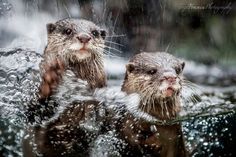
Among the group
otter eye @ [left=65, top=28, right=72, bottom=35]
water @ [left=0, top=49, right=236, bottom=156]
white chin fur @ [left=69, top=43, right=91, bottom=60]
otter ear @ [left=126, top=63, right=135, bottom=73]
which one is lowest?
water @ [left=0, top=49, right=236, bottom=156]

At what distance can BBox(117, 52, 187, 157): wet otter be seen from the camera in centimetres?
400

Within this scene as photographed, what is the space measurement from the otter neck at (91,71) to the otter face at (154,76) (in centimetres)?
25

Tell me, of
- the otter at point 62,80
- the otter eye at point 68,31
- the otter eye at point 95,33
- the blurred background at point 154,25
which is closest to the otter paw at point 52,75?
the otter at point 62,80

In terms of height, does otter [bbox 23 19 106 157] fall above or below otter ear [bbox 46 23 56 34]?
below

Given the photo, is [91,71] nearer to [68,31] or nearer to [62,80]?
[68,31]

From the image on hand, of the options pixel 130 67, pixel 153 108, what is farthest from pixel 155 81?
pixel 130 67

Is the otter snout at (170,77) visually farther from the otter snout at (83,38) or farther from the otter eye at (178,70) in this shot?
the otter snout at (83,38)

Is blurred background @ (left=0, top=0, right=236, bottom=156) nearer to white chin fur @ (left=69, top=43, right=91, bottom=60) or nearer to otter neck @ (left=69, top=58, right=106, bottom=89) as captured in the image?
otter neck @ (left=69, top=58, right=106, bottom=89)

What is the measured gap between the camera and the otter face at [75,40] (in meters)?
4.44

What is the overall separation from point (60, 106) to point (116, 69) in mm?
2161

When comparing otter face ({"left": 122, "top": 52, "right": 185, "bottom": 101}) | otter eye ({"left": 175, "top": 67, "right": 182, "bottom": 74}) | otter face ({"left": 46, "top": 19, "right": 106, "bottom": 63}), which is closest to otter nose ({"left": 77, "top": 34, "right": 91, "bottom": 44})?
otter face ({"left": 46, "top": 19, "right": 106, "bottom": 63})

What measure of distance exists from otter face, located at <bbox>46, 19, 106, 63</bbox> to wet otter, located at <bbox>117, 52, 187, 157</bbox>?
12.5 inches

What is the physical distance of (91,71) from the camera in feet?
15.4

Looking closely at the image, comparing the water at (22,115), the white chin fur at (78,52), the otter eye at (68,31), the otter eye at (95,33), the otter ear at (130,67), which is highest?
the otter eye at (68,31)
